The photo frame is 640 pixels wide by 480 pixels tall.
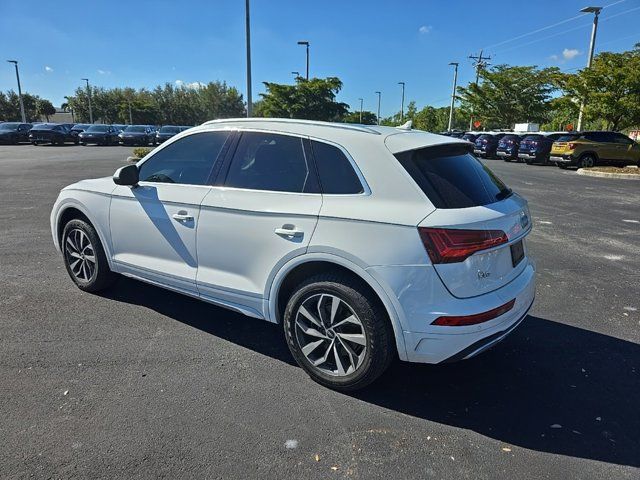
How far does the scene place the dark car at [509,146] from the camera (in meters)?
26.9

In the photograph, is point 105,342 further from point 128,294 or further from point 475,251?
point 475,251

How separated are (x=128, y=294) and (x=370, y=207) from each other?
3.04m

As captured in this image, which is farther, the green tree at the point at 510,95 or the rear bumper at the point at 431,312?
the green tree at the point at 510,95

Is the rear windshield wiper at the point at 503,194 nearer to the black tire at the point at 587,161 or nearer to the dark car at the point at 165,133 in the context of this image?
the black tire at the point at 587,161

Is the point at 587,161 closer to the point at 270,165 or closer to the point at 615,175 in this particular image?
the point at 615,175

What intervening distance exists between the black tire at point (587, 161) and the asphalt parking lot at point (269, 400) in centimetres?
1925

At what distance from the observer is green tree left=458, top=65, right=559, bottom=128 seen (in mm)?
47844

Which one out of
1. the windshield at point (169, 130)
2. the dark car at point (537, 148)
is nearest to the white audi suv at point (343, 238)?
the dark car at point (537, 148)

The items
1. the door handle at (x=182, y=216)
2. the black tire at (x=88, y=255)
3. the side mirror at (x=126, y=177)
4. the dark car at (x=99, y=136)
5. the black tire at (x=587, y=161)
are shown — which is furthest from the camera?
the dark car at (x=99, y=136)

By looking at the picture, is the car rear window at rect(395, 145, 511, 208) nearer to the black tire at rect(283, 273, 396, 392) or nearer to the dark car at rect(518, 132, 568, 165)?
the black tire at rect(283, 273, 396, 392)

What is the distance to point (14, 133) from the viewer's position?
108ft

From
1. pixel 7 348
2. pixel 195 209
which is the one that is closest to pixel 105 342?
pixel 7 348

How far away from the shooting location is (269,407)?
9.76 ft

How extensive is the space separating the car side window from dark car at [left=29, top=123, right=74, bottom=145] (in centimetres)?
3380
